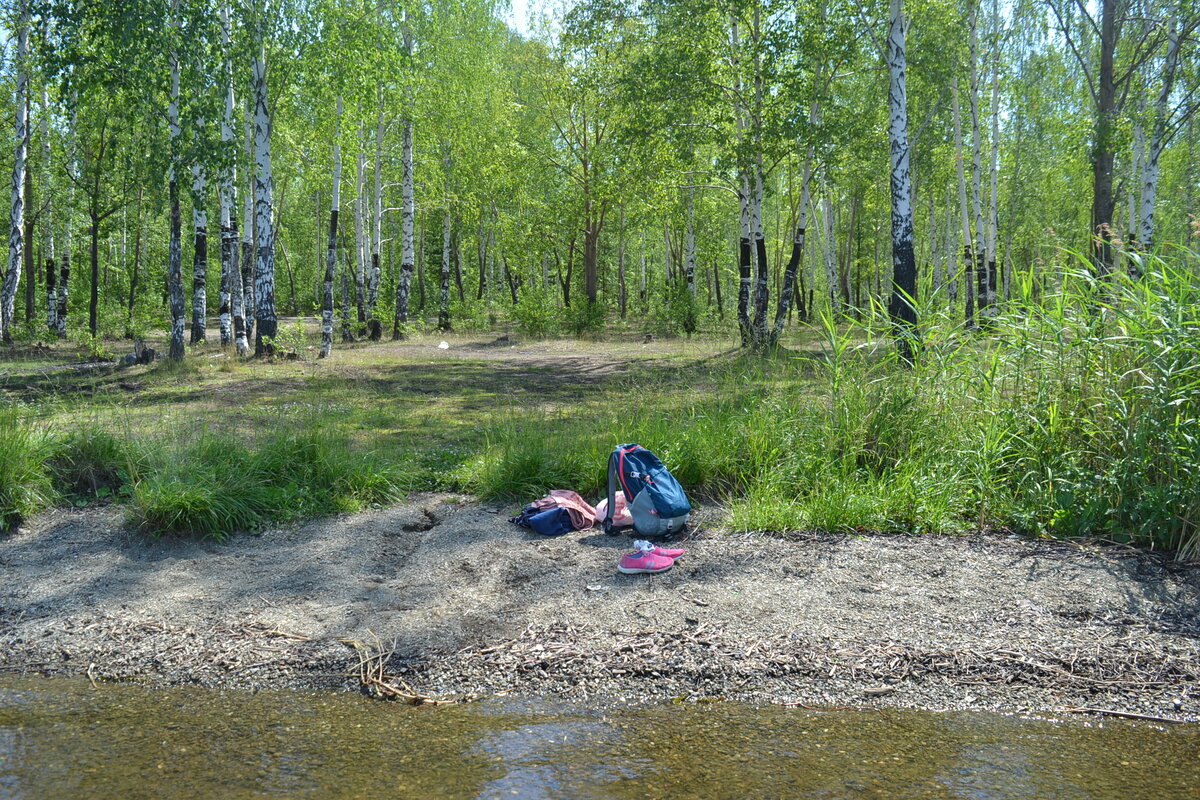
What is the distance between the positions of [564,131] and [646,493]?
2541 cm

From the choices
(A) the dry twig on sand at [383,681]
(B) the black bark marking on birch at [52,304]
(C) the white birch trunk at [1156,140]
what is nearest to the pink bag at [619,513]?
(A) the dry twig on sand at [383,681]

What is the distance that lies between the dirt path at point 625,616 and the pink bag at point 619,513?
147 millimetres

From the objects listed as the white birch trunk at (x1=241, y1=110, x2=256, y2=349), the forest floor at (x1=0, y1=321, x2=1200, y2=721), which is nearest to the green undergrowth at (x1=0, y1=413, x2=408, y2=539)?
the forest floor at (x1=0, y1=321, x2=1200, y2=721)

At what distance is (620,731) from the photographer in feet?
12.4

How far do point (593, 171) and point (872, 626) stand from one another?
25598 mm

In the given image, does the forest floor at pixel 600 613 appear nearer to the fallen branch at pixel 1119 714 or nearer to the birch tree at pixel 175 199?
the fallen branch at pixel 1119 714

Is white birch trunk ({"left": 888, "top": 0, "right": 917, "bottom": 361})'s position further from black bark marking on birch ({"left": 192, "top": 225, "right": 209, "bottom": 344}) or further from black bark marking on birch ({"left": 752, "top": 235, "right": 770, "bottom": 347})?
black bark marking on birch ({"left": 192, "top": 225, "right": 209, "bottom": 344})

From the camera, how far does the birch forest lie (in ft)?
40.9

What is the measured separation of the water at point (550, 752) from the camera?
3336 millimetres

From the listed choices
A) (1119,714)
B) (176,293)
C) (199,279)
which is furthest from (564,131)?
(1119,714)

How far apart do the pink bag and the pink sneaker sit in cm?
62

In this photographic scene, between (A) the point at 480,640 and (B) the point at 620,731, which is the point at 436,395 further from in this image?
(B) the point at 620,731

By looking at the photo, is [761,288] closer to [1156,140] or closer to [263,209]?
[1156,140]

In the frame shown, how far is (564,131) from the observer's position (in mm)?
29312
